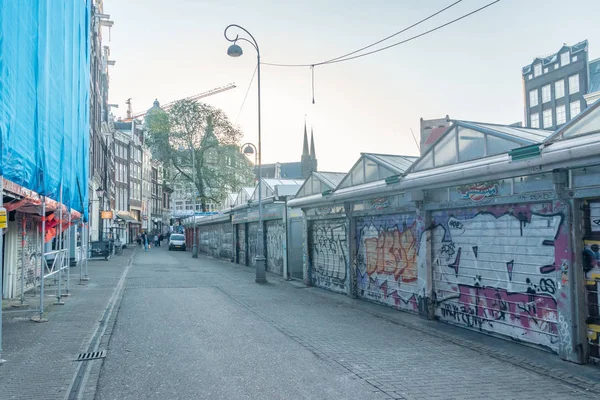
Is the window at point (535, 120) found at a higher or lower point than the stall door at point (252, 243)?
higher

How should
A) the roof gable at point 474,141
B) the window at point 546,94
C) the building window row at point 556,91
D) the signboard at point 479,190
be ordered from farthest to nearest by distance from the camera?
the window at point 546,94
the building window row at point 556,91
the signboard at point 479,190
the roof gable at point 474,141

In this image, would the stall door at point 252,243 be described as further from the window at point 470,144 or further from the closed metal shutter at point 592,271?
the closed metal shutter at point 592,271

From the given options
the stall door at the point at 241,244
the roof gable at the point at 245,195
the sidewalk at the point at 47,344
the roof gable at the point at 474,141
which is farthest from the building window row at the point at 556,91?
the sidewalk at the point at 47,344

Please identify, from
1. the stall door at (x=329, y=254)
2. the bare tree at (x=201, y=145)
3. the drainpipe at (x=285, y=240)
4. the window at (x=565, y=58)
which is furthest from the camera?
the bare tree at (x=201, y=145)

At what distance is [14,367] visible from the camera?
23.3 feet

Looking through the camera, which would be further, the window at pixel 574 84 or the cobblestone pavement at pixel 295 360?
the window at pixel 574 84

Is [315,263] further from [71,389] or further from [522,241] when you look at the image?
[71,389]

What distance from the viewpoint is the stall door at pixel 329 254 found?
1529 cm

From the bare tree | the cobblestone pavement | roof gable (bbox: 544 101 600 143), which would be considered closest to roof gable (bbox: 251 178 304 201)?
the cobblestone pavement

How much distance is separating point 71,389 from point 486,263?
701 centimetres

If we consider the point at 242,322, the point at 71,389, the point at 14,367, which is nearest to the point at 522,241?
the point at 242,322

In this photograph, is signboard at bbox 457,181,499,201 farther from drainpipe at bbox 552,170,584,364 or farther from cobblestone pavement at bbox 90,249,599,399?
cobblestone pavement at bbox 90,249,599,399

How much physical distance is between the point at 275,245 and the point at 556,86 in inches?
1324

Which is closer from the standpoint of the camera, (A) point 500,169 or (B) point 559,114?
(A) point 500,169
